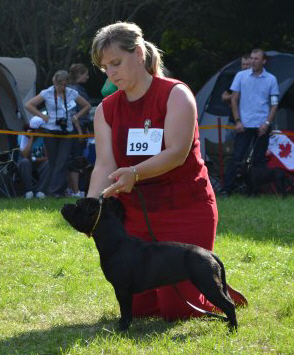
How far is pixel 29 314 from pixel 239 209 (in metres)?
4.35

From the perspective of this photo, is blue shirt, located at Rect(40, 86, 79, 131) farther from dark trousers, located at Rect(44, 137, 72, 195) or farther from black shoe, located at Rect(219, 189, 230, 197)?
black shoe, located at Rect(219, 189, 230, 197)

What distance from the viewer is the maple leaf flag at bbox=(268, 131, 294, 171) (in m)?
11.1

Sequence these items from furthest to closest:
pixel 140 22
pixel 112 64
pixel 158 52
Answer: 1. pixel 140 22
2. pixel 158 52
3. pixel 112 64

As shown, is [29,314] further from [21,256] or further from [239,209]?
[239,209]

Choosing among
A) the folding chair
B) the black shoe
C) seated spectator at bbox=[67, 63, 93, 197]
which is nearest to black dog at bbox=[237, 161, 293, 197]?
the black shoe

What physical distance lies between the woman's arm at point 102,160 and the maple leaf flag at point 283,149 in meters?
6.81

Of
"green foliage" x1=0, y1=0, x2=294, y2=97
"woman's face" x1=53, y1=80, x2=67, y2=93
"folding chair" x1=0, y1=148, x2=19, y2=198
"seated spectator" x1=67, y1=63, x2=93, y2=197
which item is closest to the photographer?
"woman's face" x1=53, y1=80, x2=67, y2=93

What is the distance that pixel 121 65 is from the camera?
13.8 ft

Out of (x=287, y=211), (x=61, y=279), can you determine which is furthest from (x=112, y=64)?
(x=287, y=211)

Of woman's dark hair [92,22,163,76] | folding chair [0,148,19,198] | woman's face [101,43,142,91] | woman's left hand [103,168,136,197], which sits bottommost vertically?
folding chair [0,148,19,198]

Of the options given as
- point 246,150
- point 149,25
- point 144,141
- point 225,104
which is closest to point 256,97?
point 246,150

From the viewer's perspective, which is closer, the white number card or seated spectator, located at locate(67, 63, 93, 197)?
the white number card

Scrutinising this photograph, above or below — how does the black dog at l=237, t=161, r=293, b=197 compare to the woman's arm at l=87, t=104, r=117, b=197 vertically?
below

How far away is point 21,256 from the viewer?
20.2 feet
